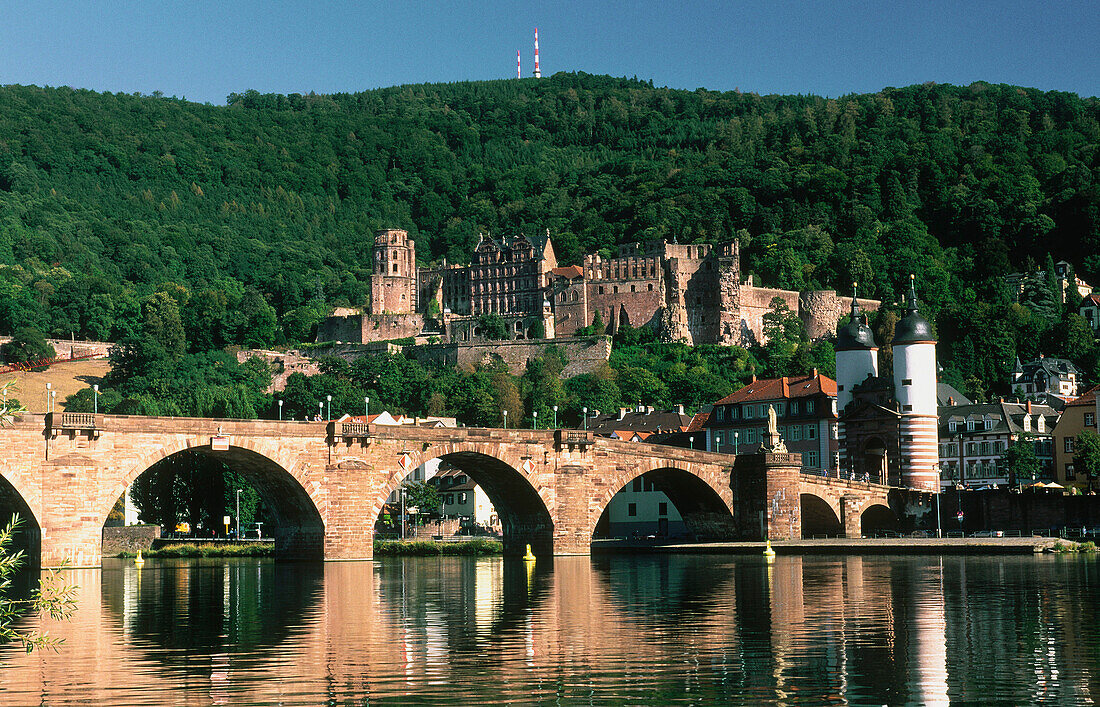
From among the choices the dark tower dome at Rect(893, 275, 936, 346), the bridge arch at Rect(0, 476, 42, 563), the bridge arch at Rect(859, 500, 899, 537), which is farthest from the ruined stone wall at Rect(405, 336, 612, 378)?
the bridge arch at Rect(0, 476, 42, 563)

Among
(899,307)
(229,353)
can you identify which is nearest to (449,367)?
(229,353)

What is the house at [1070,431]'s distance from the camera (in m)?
88.9

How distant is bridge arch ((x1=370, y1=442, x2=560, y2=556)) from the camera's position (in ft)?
205

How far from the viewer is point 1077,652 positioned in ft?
80.4

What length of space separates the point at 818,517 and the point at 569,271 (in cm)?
9251

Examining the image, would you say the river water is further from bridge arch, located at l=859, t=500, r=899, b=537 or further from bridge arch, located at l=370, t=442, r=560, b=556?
bridge arch, located at l=859, t=500, r=899, b=537

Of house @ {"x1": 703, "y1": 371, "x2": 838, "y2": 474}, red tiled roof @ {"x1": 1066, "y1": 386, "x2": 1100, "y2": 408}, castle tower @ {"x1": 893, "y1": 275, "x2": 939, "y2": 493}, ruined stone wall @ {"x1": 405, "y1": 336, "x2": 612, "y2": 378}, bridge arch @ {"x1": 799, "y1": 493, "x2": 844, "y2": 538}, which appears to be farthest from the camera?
ruined stone wall @ {"x1": 405, "y1": 336, "x2": 612, "y2": 378}

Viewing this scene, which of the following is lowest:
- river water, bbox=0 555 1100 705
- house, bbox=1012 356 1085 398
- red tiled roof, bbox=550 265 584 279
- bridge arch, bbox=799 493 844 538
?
river water, bbox=0 555 1100 705

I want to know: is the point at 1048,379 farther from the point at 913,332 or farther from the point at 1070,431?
the point at 913,332

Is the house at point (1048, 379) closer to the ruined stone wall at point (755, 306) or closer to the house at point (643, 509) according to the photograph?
the ruined stone wall at point (755, 306)

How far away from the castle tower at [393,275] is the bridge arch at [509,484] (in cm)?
10865

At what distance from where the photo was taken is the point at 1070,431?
90125 mm

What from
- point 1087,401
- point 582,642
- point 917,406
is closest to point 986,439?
point 1087,401

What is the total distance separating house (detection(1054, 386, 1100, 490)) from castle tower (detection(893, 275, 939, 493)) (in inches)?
395
